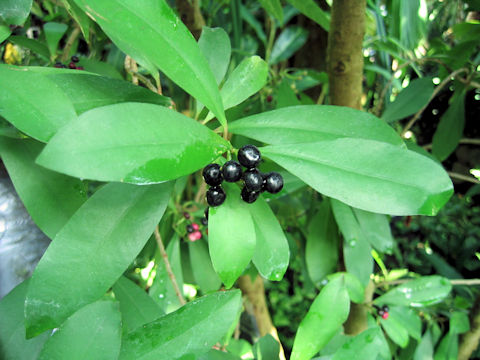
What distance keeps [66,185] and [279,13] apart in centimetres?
60

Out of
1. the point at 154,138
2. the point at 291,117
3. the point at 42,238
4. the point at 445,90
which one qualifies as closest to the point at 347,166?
the point at 291,117

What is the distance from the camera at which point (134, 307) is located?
22.5 inches

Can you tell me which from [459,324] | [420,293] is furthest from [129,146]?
[459,324]

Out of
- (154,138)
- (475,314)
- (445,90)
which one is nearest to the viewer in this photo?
(154,138)

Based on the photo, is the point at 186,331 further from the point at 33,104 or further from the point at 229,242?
the point at 33,104

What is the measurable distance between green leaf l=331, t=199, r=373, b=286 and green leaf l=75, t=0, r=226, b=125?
504mm

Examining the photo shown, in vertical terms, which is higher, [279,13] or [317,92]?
[279,13]

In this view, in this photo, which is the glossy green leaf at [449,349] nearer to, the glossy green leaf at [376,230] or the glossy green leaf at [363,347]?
the glossy green leaf at [376,230]

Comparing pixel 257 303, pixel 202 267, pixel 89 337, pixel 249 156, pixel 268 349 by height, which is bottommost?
pixel 257 303

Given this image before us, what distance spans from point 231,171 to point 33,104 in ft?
0.74

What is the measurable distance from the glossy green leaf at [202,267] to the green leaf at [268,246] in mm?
471

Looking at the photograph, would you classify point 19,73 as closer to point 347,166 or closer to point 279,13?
point 347,166

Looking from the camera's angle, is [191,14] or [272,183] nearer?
[272,183]

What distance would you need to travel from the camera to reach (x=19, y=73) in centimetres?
38
